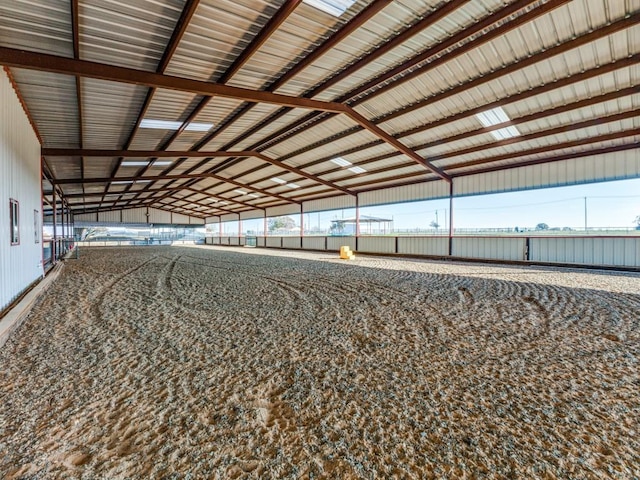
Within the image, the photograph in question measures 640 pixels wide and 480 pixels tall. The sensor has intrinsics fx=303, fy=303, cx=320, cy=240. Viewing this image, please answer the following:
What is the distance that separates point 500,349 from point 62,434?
3678mm

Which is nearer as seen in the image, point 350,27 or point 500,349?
point 500,349

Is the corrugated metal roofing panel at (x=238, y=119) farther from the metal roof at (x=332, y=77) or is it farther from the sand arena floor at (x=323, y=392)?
the sand arena floor at (x=323, y=392)

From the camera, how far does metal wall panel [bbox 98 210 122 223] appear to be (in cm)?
3072

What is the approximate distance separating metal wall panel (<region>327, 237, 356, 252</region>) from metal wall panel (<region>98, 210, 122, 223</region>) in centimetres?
2401

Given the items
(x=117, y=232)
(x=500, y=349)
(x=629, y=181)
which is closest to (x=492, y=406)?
(x=500, y=349)

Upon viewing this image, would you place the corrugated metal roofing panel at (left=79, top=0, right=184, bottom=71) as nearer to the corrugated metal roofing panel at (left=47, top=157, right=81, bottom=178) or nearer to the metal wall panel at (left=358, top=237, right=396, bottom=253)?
the corrugated metal roofing panel at (left=47, top=157, right=81, bottom=178)

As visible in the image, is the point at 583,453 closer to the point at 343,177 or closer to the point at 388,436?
the point at 388,436

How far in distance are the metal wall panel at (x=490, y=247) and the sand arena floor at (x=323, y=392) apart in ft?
25.6

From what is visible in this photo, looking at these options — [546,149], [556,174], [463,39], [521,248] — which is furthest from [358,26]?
[521,248]

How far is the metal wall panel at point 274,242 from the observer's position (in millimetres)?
25062

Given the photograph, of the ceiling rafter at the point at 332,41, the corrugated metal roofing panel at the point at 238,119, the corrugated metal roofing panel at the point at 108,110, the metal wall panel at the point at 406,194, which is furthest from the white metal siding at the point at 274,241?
the ceiling rafter at the point at 332,41

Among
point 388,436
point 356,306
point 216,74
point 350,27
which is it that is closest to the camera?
point 388,436

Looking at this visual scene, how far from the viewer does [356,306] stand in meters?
4.91

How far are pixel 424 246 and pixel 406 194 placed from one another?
9.03ft
